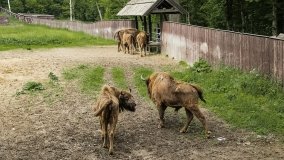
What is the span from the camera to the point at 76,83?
54.8 feet

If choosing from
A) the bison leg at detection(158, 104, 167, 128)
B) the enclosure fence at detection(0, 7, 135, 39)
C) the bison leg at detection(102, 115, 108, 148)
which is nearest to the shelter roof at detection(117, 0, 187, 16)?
the enclosure fence at detection(0, 7, 135, 39)

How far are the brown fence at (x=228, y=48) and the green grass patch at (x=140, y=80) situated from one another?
2597 mm

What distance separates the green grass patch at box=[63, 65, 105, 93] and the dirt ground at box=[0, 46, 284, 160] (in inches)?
22.5

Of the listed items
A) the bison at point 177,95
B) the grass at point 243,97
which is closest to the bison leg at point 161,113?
the bison at point 177,95

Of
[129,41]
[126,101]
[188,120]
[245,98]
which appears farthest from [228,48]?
[129,41]

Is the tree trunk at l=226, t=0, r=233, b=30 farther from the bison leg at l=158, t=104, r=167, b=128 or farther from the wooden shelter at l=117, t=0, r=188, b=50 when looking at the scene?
the bison leg at l=158, t=104, r=167, b=128

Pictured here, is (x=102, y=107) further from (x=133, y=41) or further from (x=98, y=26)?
(x=98, y=26)

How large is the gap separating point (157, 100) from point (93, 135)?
1.75 metres

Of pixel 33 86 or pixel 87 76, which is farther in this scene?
pixel 87 76

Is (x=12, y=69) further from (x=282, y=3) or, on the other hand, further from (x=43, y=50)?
(x=282, y=3)

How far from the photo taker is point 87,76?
58.7 ft

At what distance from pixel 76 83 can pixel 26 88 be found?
194 centimetres

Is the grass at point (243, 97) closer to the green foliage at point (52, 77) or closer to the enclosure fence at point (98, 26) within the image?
the green foliage at point (52, 77)

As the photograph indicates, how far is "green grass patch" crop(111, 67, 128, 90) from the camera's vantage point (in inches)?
633
